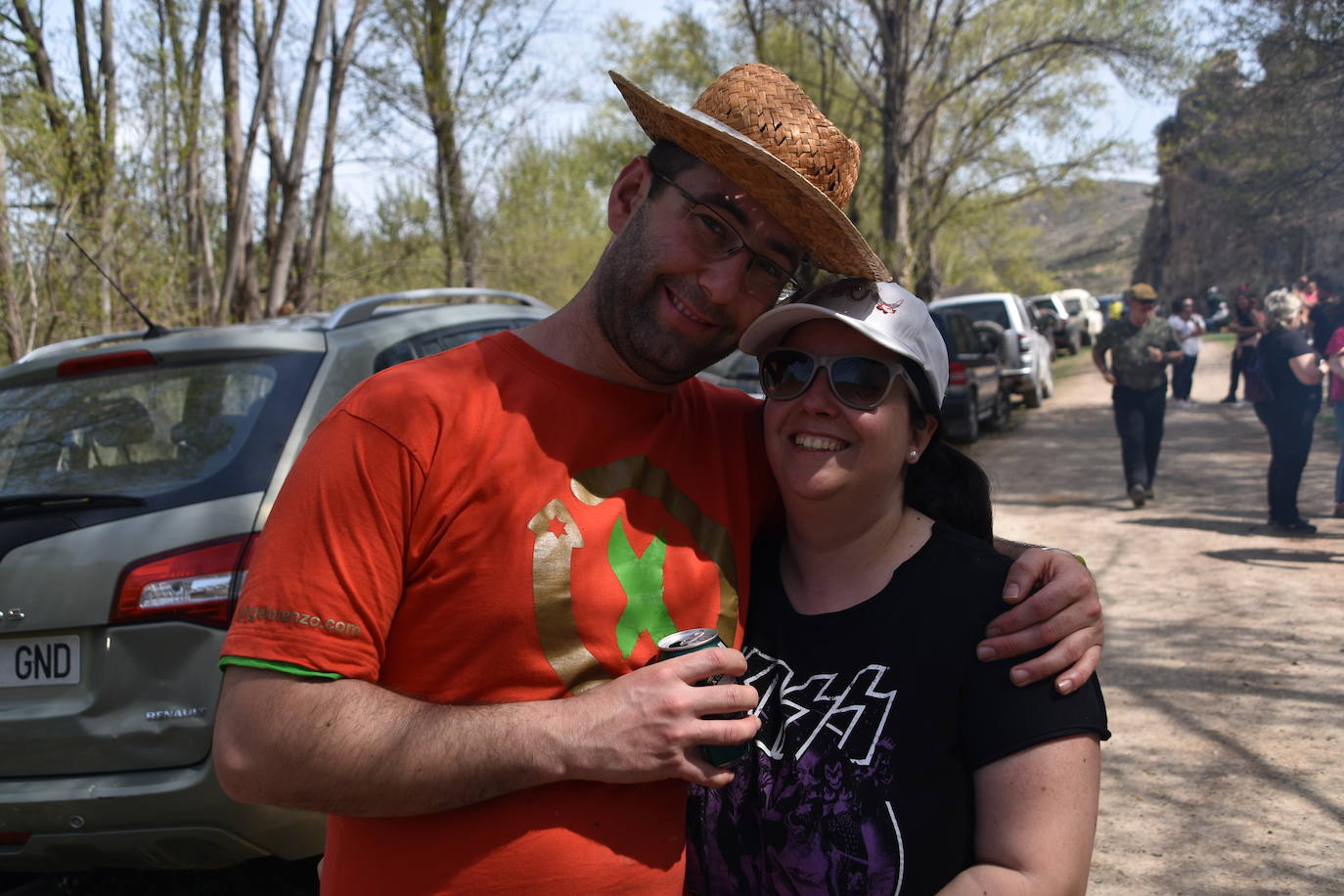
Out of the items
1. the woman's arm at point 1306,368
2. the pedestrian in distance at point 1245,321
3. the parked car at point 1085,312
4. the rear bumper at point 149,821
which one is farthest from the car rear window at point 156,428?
the parked car at point 1085,312

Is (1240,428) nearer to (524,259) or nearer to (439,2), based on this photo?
(524,259)

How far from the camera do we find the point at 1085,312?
40.5 m

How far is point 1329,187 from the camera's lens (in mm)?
10719

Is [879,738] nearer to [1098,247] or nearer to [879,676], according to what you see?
[879,676]

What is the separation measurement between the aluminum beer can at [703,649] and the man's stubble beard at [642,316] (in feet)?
1.56

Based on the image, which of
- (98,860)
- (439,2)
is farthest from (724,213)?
(439,2)

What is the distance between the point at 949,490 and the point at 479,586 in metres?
0.94

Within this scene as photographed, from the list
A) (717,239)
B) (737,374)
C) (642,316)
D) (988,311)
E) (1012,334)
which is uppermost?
(988,311)

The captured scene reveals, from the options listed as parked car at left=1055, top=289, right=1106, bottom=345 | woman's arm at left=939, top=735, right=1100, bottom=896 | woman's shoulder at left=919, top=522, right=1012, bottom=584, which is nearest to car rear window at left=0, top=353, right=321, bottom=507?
woman's shoulder at left=919, top=522, right=1012, bottom=584

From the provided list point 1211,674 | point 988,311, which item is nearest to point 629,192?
point 1211,674

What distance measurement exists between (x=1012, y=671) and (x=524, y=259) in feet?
58.7

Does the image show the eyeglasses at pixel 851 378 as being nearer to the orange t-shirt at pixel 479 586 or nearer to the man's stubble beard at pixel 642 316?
the man's stubble beard at pixel 642 316

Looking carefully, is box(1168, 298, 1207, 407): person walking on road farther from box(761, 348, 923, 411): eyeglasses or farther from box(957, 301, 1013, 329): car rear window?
box(761, 348, 923, 411): eyeglasses

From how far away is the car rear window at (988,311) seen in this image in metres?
18.9
